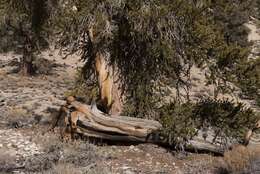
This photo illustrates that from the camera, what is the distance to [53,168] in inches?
354

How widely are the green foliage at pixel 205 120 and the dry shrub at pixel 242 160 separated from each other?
4.23ft

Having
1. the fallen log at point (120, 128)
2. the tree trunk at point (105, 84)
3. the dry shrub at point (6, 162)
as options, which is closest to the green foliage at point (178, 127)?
the fallen log at point (120, 128)

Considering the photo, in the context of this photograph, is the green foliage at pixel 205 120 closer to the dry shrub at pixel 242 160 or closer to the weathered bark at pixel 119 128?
the weathered bark at pixel 119 128

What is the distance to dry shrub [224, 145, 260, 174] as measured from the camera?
8383mm

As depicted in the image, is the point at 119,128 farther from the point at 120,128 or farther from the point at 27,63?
the point at 27,63

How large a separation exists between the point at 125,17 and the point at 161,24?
97 centimetres

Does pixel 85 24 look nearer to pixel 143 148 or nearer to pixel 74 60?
pixel 143 148

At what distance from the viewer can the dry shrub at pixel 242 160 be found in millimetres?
8383

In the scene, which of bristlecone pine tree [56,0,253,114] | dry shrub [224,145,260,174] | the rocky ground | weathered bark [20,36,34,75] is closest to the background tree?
bristlecone pine tree [56,0,253,114]

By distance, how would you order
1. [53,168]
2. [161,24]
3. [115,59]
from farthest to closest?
[115,59] < [161,24] < [53,168]

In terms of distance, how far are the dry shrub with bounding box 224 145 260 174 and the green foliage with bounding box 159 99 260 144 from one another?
1.29 m

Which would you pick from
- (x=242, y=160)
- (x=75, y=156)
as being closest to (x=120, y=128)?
(x=75, y=156)

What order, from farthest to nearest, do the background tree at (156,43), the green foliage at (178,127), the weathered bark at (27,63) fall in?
the weathered bark at (27,63) < the background tree at (156,43) < the green foliage at (178,127)

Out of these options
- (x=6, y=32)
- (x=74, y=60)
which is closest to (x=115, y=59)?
(x=6, y=32)
